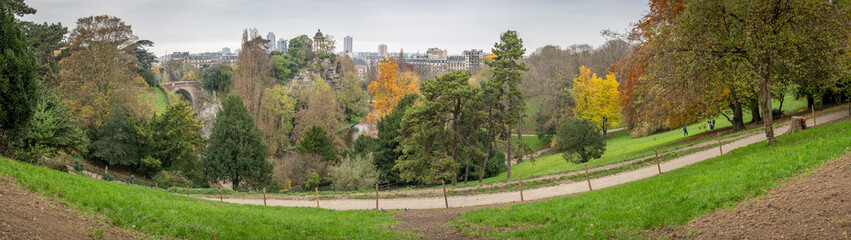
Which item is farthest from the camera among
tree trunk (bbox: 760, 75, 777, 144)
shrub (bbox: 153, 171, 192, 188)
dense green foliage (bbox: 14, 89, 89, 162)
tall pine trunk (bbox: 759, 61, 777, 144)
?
shrub (bbox: 153, 171, 192, 188)

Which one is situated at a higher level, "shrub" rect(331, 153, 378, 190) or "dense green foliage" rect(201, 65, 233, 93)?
"dense green foliage" rect(201, 65, 233, 93)

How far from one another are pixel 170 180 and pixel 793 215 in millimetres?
36469

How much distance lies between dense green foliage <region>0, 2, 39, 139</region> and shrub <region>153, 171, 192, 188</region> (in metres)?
18.7

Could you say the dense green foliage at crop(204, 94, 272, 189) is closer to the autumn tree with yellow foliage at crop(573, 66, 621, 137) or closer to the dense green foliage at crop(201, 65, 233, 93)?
the autumn tree with yellow foliage at crop(573, 66, 621, 137)

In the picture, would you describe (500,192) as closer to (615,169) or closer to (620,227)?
(615,169)

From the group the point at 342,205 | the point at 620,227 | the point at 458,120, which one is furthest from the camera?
the point at 458,120

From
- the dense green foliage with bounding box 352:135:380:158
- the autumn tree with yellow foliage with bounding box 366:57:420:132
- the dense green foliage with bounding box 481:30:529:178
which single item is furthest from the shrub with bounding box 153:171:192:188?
the autumn tree with yellow foliage with bounding box 366:57:420:132

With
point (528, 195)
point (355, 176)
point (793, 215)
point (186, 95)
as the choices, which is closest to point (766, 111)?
point (528, 195)

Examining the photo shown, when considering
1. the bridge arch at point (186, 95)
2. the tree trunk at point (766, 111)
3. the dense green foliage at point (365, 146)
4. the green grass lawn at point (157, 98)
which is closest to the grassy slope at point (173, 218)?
the tree trunk at point (766, 111)

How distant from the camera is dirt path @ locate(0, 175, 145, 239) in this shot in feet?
24.4

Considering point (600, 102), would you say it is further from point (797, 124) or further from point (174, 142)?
point (174, 142)

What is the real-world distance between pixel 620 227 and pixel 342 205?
541 inches

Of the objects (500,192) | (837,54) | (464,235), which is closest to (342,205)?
(500,192)

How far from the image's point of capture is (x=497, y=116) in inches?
1283
